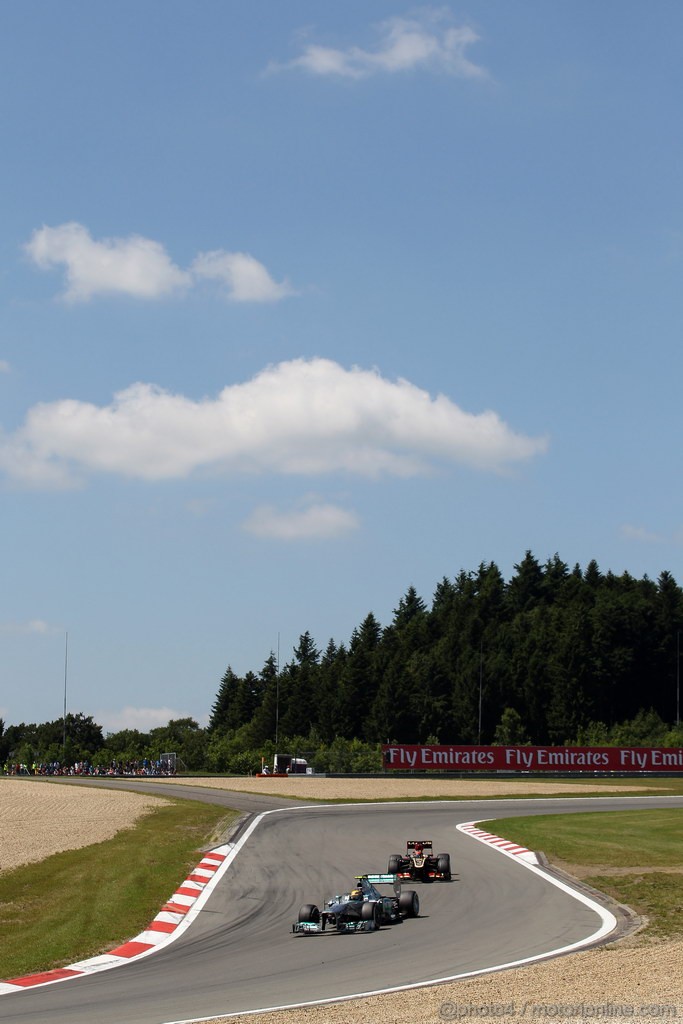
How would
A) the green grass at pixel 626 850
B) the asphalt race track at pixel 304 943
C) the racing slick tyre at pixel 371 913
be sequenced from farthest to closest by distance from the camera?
the green grass at pixel 626 850
the racing slick tyre at pixel 371 913
the asphalt race track at pixel 304 943

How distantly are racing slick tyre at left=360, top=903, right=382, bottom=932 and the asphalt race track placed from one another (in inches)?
11.4

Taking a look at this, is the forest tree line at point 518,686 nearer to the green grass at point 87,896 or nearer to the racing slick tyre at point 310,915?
the green grass at point 87,896

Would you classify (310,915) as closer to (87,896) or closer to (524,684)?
(87,896)

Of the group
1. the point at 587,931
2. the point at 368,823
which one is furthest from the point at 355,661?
the point at 587,931

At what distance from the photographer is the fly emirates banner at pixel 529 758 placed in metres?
84.0

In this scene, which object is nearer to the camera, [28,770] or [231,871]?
[231,871]

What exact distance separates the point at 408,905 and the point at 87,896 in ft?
22.0

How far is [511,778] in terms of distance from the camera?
3233 inches

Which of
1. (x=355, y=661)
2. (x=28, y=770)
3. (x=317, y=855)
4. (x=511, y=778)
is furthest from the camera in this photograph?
(x=355, y=661)

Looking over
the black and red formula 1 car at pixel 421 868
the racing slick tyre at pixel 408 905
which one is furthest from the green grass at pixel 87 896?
the black and red formula 1 car at pixel 421 868

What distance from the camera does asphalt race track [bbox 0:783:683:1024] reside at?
1441 cm

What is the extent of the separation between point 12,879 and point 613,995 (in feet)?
52.0

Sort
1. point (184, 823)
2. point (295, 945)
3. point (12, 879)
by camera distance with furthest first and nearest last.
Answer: point (184, 823) → point (12, 879) → point (295, 945)

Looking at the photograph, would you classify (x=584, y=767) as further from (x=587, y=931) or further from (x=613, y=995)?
(x=613, y=995)
